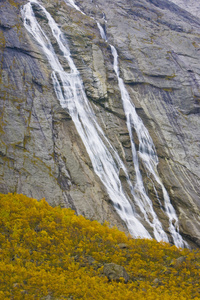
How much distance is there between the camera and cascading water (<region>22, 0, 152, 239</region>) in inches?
581

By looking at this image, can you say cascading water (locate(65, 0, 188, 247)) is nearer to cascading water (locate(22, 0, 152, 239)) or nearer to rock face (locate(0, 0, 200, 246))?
rock face (locate(0, 0, 200, 246))

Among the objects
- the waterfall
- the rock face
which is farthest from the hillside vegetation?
the waterfall

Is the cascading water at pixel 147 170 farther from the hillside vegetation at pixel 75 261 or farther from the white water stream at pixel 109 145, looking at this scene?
the hillside vegetation at pixel 75 261

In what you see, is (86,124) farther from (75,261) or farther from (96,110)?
(75,261)

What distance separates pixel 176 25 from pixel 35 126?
33004 mm

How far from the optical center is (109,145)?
18.1m

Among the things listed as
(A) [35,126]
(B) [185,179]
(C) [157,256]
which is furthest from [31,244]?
(B) [185,179]

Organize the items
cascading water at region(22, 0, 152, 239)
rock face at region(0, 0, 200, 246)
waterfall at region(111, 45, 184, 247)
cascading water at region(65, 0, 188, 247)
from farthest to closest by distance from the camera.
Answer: waterfall at region(111, 45, 184, 247) < cascading water at region(65, 0, 188, 247) < cascading water at region(22, 0, 152, 239) < rock face at region(0, 0, 200, 246)

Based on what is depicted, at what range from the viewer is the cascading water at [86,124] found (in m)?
14.8

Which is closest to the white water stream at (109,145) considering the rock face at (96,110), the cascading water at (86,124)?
the cascading water at (86,124)

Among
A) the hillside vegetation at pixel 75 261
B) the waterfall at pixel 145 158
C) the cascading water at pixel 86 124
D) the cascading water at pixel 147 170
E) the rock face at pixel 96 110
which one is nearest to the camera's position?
the hillside vegetation at pixel 75 261

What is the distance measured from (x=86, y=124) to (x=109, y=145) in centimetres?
236

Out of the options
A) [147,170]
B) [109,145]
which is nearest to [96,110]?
[109,145]

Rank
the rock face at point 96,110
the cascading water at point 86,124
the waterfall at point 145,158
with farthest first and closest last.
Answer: the waterfall at point 145,158 → the cascading water at point 86,124 → the rock face at point 96,110
